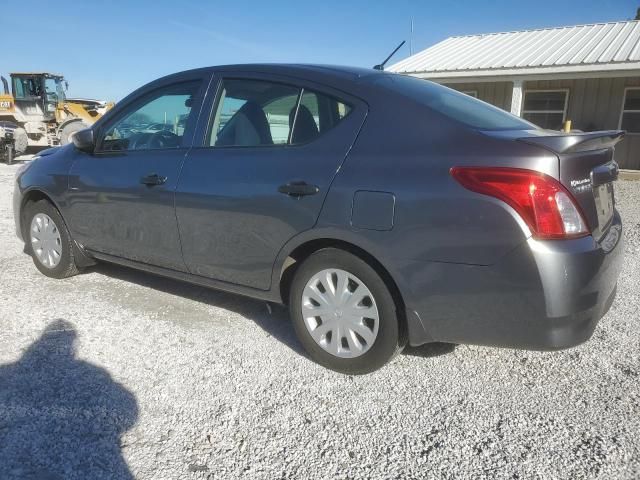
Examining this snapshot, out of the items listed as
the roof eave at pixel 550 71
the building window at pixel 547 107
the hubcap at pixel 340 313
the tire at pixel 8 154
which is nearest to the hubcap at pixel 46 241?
the hubcap at pixel 340 313

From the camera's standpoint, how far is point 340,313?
266 cm

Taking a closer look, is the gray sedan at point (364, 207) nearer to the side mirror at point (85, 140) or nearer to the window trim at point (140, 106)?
the window trim at point (140, 106)

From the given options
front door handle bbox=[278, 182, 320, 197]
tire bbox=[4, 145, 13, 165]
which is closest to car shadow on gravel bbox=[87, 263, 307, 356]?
front door handle bbox=[278, 182, 320, 197]

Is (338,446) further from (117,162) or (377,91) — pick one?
(117,162)

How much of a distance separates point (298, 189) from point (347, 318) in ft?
2.39

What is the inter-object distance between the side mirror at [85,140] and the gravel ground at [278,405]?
1.27 meters

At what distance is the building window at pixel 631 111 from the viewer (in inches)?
505

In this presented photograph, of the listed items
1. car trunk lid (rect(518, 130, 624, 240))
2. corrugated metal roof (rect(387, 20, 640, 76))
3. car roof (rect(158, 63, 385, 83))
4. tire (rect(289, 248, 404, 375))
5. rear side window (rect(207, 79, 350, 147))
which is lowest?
tire (rect(289, 248, 404, 375))

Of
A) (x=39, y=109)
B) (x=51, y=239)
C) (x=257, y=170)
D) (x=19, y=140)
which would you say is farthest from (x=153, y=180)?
(x=39, y=109)

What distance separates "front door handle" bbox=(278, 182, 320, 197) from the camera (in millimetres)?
2620

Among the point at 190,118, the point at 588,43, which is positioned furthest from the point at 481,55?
the point at 190,118

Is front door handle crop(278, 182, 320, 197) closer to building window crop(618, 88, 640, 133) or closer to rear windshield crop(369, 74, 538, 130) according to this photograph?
rear windshield crop(369, 74, 538, 130)

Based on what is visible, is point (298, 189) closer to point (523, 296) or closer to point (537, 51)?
point (523, 296)

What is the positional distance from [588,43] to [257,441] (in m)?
14.8
